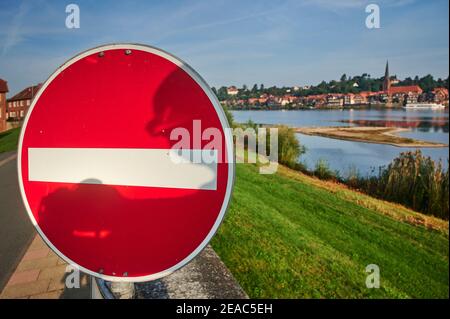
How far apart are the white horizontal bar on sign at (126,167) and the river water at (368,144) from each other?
9834mm

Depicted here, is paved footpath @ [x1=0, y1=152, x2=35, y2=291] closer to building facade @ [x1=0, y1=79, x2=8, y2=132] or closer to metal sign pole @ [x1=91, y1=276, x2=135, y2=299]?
metal sign pole @ [x1=91, y1=276, x2=135, y2=299]

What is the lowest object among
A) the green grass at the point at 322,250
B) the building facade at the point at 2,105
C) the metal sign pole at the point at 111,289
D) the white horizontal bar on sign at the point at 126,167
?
the green grass at the point at 322,250

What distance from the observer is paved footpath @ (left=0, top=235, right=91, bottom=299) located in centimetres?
240

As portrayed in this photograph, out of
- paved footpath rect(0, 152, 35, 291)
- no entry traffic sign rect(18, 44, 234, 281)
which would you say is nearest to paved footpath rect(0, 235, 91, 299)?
paved footpath rect(0, 152, 35, 291)

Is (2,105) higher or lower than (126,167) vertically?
higher

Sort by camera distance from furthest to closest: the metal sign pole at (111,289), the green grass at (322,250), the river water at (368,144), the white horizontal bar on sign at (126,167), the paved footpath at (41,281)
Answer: the river water at (368,144), the green grass at (322,250), the paved footpath at (41,281), the metal sign pole at (111,289), the white horizontal bar on sign at (126,167)

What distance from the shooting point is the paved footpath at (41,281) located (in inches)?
94.3

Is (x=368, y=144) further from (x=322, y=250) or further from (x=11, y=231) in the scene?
(x=11, y=231)

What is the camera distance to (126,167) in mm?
885

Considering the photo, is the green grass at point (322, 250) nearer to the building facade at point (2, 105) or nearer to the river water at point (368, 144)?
the river water at point (368, 144)

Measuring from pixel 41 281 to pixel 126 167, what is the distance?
242 centimetres

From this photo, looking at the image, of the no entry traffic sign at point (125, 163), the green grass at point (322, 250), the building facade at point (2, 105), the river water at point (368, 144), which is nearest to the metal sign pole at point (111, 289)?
the no entry traffic sign at point (125, 163)

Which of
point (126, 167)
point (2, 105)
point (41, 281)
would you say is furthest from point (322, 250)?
point (2, 105)
